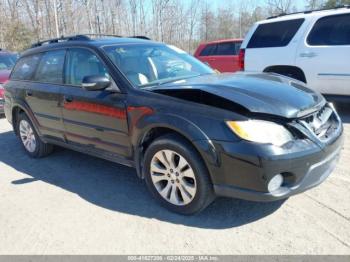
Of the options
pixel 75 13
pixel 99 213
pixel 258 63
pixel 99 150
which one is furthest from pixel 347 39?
pixel 75 13

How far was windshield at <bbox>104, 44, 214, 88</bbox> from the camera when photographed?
3.77 metres

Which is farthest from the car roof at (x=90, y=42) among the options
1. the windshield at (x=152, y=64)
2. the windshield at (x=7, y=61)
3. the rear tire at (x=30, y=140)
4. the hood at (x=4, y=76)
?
the windshield at (x=7, y=61)

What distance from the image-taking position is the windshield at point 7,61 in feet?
33.2

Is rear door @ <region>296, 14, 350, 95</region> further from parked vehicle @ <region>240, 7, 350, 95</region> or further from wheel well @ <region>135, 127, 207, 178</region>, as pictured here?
wheel well @ <region>135, 127, 207, 178</region>

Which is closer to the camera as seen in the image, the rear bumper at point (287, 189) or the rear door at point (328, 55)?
the rear bumper at point (287, 189)

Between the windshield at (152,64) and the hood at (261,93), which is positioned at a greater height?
the windshield at (152,64)

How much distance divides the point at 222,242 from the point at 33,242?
65.5 inches

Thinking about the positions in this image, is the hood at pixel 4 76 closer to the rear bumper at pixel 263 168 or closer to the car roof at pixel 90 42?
the car roof at pixel 90 42

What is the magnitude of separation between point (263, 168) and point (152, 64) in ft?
6.29

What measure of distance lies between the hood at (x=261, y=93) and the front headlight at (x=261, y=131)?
0.10m

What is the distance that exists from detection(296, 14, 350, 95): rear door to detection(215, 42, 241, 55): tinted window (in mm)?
4601

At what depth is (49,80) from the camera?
15.4ft

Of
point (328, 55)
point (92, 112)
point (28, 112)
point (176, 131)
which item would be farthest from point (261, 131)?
point (328, 55)

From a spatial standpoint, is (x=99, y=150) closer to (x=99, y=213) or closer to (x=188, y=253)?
(x=99, y=213)
